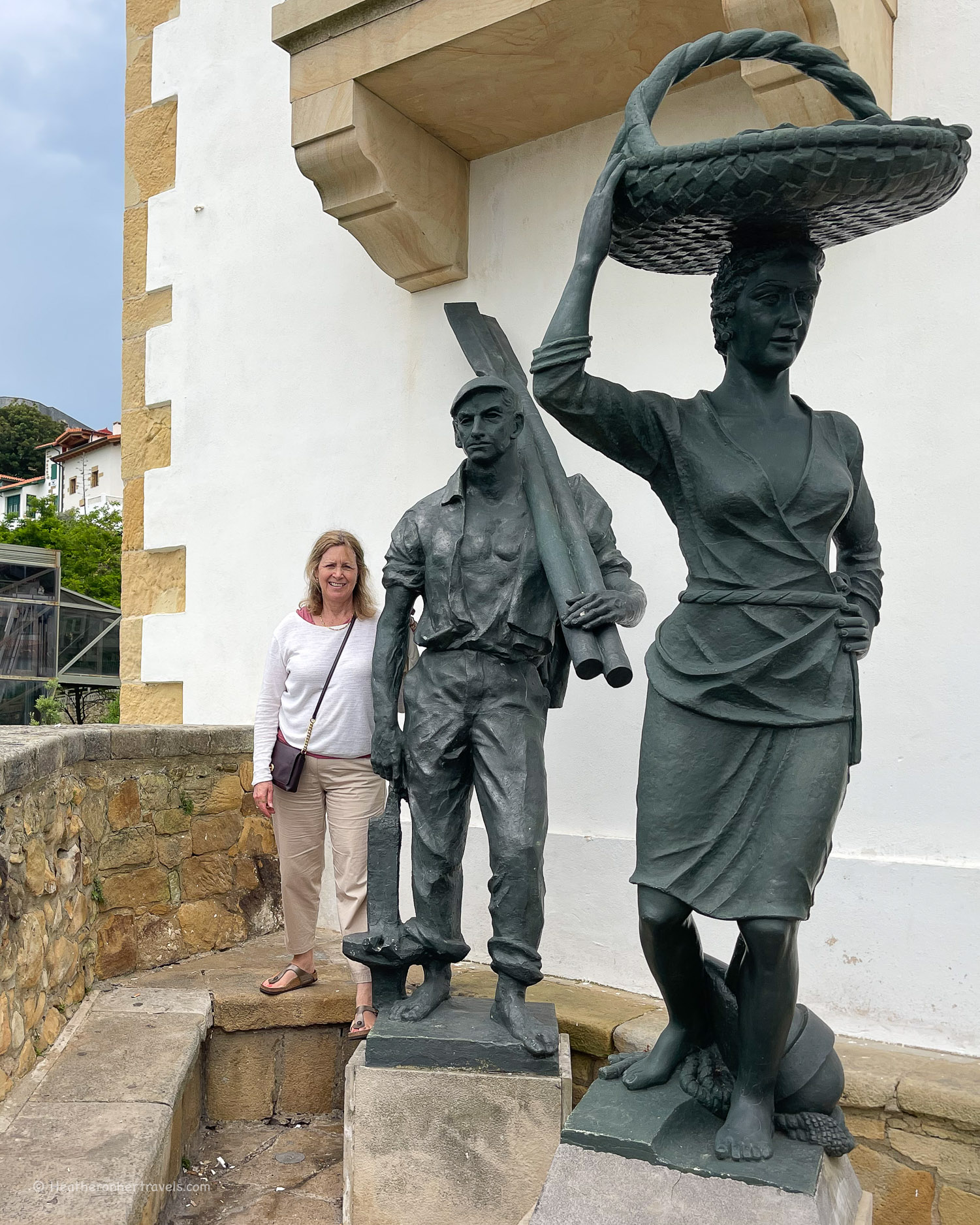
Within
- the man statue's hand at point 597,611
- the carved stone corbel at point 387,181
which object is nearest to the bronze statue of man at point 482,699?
the man statue's hand at point 597,611

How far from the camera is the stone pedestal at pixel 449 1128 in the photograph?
2.99m

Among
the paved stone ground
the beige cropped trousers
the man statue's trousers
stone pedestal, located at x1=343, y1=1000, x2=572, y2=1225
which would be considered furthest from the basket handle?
the paved stone ground

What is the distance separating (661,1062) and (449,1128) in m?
1.01

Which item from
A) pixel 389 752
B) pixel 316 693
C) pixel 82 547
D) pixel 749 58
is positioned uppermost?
pixel 82 547

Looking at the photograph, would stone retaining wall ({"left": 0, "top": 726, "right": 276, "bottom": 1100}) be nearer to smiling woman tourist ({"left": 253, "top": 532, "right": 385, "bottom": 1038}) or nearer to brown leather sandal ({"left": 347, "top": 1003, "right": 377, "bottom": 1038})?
smiling woman tourist ({"left": 253, "top": 532, "right": 385, "bottom": 1038})

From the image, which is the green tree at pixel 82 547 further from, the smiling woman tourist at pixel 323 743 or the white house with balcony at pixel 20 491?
the smiling woman tourist at pixel 323 743

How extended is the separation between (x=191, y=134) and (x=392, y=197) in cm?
201

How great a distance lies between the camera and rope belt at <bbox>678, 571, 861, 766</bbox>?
7.16 feet

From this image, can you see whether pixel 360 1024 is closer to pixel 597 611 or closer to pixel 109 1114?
pixel 109 1114

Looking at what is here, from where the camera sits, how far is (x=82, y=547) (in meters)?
29.8

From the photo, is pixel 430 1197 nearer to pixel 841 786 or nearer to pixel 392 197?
pixel 841 786

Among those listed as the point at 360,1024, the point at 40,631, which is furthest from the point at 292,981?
the point at 40,631

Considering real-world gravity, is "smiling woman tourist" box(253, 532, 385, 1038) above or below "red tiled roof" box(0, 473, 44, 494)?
below

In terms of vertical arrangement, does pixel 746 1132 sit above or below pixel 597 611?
below
